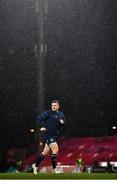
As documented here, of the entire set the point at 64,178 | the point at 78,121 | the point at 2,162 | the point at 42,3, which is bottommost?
the point at 2,162

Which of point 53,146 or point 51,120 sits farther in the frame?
point 53,146

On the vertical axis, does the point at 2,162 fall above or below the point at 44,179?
below

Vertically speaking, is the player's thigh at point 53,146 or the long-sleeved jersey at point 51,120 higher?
the long-sleeved jersey at point 51,120

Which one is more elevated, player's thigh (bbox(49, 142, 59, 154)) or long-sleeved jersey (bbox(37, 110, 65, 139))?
long-sleeved jersey (bbox(37, 110, 65, 139))

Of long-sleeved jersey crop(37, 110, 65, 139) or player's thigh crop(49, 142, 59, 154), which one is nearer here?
long-sleeved jersey crop(37, 110, 65, 139)

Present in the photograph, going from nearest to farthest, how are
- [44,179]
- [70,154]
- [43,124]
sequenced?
[44,179]
[43,124]
[70,154]

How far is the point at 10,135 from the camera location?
49.8 m

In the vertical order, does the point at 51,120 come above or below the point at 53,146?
above

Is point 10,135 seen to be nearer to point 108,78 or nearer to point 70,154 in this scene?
point 70,154

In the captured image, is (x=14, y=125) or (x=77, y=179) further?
(x=14, y=125)

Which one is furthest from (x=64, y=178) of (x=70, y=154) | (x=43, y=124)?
(x=70, y=154)

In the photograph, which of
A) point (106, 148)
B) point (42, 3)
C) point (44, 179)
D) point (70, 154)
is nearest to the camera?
point (44, 179)

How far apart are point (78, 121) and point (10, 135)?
5609mm

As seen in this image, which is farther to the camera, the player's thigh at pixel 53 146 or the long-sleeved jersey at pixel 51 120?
the player's thigh at pixel 53 146
